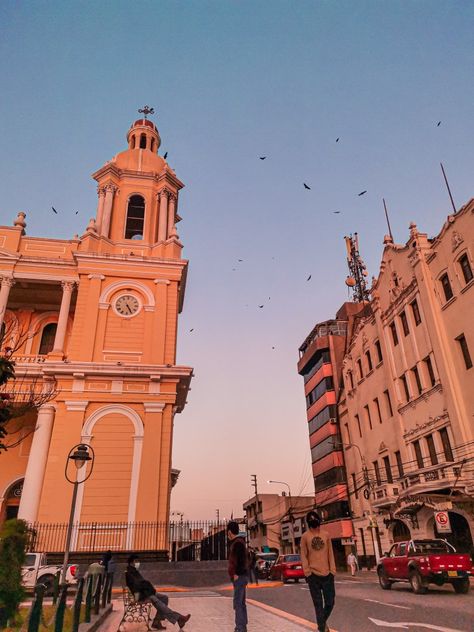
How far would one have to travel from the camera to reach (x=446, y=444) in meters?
23.7

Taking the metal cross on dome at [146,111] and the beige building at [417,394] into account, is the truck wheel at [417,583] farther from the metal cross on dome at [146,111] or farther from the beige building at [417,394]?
the metal cross on dome at [146,111]

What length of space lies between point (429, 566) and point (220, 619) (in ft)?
23.2

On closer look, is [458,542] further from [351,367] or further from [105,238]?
[105,238]

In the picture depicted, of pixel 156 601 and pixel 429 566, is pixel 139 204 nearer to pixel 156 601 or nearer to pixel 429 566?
pixel 429 566

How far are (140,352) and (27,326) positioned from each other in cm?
801

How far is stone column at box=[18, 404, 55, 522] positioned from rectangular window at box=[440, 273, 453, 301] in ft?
66.5

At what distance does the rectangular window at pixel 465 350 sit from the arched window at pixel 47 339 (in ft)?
71.9

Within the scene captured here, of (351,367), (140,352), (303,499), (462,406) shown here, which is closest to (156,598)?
(140,352)

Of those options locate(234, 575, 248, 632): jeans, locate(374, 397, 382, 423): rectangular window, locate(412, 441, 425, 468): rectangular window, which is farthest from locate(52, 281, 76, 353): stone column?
locate(374, 397, 382, 423): rectangular window

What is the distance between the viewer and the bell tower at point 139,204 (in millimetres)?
27422

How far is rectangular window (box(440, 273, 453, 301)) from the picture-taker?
78.8ft

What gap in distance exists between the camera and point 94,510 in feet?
65.8

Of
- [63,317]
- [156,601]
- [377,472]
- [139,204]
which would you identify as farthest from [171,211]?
[156,601]

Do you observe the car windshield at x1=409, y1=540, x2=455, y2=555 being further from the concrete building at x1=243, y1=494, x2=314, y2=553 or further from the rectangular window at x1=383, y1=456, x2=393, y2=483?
the concrete building at x1=243, y1=494, x2=314, y2=553
